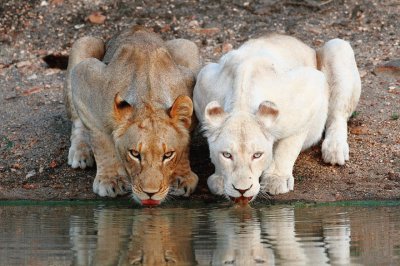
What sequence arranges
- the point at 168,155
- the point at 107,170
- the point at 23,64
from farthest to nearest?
the point at 23,64 < the point at 107,170 < the point at 168,155

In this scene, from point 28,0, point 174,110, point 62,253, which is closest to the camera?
point 62,253

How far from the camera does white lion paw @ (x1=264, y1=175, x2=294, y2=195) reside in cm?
1030

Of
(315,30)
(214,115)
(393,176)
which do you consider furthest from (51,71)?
(393,176)

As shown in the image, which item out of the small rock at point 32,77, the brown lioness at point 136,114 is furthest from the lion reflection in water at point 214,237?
the small rock at point 32,77

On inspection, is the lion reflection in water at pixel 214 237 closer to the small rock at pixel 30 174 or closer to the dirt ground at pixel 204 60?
the dirt ground at pixel 204 60

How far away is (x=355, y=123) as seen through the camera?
471 inches

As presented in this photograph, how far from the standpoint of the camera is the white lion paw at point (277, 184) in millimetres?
10305

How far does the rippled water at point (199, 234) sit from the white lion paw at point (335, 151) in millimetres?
1026

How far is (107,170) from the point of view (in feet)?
34.9

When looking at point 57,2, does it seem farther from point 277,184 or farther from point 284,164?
point 277,184

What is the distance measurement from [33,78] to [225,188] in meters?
4.83

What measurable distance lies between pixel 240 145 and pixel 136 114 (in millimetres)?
1109

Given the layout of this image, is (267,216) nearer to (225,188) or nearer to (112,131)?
(225,188)

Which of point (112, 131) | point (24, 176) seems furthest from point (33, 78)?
point (112, 131)
